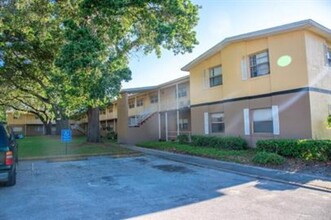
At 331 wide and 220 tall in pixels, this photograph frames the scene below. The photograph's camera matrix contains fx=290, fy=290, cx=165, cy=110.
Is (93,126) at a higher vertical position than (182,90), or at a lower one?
lower

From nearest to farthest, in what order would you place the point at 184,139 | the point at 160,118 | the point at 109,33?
the point at 109,33
the point at 184,139
the point at 160,118

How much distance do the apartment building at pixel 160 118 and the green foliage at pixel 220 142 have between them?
5.35 metres

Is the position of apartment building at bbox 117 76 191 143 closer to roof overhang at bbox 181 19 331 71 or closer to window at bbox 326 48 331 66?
roof overhang at bbox 181 19 331 71

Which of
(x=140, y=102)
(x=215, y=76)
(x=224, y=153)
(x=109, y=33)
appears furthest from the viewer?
(x=140, y=102)

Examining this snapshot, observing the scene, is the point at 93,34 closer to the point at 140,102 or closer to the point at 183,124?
the point at 183,124

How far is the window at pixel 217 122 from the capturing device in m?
18.7

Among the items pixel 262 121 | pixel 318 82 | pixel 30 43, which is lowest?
pixel 262 121

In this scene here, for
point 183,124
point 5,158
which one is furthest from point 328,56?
point 5,158

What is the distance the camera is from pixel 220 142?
17172mm

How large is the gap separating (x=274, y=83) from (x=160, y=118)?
540 inches

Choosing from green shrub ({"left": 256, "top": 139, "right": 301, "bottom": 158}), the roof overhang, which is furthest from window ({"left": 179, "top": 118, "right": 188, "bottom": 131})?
green shrub ({"left": 256, "top": 139, "right": 301, "bottom": 158})

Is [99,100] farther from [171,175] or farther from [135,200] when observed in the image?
[135,200]

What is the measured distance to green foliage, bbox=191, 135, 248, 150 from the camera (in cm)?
1609

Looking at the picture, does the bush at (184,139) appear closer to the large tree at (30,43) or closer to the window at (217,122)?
the window at (217,122)
